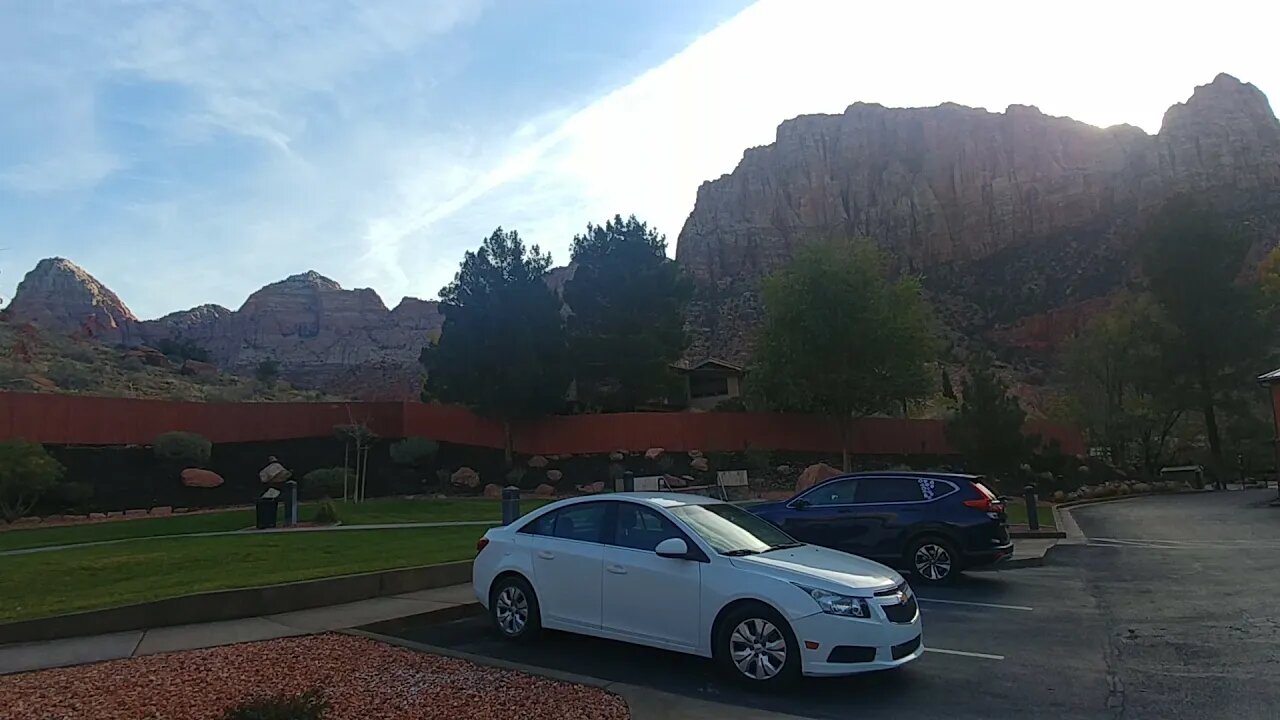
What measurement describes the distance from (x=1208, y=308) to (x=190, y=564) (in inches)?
1770

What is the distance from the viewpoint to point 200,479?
98.7ft

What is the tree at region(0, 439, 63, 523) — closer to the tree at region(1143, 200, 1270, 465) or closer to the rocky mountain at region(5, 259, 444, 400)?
the tree at region(1143, 200, 1270, 465)

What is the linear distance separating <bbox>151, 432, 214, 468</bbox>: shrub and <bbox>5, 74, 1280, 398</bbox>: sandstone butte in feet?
152

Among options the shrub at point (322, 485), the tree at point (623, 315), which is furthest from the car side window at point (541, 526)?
the tree at point (623, 315)

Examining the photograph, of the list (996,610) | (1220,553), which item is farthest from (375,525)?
(1220,553)

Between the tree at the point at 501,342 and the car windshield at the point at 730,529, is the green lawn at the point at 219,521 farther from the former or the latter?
the car windshield at the point at 730,529

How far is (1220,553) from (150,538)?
2027 centimetres

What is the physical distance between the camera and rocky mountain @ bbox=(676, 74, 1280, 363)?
8338 cm

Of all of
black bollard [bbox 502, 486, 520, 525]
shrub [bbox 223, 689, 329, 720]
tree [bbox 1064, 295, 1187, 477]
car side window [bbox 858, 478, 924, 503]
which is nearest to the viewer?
shrub [bbox 223, 689, 329, 720]

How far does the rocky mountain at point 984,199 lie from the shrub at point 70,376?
1770 inches

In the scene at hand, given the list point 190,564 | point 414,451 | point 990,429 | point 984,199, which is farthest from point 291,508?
point 984,199

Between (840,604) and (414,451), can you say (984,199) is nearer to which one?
(414,451)

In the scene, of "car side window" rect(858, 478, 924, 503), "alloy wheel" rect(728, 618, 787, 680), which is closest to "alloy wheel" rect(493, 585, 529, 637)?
"alloy wheel" rect(728, 618, 787, 680)

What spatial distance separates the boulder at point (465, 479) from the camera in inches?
1320
